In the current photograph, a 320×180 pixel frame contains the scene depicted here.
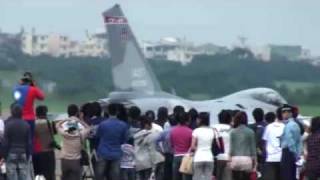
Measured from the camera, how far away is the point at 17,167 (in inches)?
687

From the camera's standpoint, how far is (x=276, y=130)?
1864 centimetres

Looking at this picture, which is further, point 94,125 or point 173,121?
point 173,121

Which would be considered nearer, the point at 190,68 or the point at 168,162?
the point at 168,162

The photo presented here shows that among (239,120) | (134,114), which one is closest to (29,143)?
(134,114)

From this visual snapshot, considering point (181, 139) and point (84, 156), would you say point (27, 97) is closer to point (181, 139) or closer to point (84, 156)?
point (84, 156)

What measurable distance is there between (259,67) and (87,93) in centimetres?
865

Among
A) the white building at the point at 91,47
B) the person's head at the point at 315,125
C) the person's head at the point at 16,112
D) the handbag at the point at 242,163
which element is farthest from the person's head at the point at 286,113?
the white building at the point at 91,47

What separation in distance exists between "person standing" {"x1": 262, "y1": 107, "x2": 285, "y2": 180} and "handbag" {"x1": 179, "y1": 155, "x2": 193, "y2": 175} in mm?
1407

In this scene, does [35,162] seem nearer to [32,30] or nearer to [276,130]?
[276,130]

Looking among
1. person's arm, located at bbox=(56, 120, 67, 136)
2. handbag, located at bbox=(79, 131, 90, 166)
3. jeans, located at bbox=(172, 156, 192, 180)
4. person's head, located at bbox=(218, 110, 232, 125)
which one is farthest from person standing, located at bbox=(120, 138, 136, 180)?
person's head, located at bbox=(218, 110, 232, 125)

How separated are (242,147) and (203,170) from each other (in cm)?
76

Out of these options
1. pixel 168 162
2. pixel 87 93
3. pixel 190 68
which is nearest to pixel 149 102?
pixel 87 93

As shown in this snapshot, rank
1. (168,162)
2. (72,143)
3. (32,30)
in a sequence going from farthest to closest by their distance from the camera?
(32,30) < (168,162) < (72,143)

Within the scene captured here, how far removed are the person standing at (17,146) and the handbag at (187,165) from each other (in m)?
2.57
